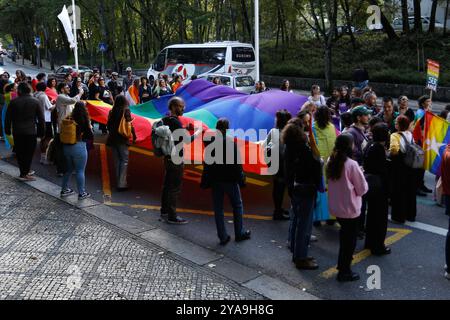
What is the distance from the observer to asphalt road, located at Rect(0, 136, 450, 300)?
555cm

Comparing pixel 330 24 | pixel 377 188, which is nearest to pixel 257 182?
pixel 377 188

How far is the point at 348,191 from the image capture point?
18.0 ft

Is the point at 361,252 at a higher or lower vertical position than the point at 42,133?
lower

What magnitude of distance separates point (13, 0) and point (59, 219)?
51.2 metres

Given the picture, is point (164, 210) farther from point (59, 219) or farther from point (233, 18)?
point (233, 18)

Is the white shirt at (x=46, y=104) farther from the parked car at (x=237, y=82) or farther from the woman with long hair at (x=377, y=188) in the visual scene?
the parked car at (x=237, y=82)

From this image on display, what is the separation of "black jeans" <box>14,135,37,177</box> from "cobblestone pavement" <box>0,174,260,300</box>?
1.97 metres

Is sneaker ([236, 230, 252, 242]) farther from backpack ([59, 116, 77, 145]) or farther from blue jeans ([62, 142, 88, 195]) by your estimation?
backpack ([59, 116, 77, 145])

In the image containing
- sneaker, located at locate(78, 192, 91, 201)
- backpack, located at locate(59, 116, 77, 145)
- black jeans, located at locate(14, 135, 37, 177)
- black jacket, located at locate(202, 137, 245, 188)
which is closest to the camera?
black jacket, located at locate(202, 137, 245, 188)

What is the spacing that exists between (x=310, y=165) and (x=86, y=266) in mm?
2837

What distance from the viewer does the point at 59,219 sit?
25.5 feet

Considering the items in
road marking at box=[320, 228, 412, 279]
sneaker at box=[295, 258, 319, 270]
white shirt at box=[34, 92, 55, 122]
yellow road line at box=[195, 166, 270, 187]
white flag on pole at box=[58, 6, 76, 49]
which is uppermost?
white flag on pole at box=[58, 6, 76, 49]

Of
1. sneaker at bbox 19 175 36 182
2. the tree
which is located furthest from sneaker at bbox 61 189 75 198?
the tree
